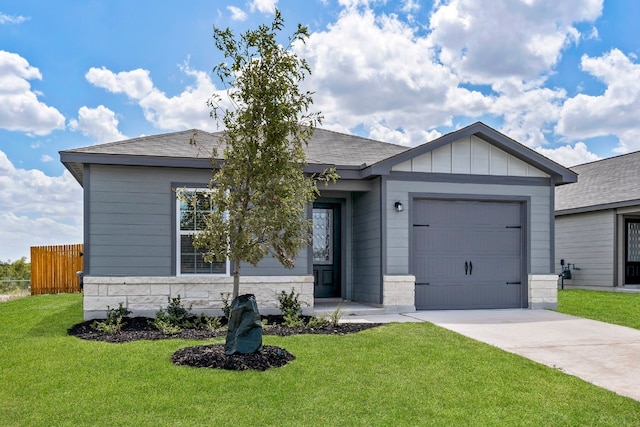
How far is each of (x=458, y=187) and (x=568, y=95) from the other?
621cm

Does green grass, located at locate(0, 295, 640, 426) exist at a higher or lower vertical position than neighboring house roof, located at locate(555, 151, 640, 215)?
lower

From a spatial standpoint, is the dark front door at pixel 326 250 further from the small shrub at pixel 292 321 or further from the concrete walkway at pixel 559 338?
the small shrub at pixel 292 321

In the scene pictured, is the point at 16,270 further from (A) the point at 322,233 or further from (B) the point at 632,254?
(B) the point at 632,254

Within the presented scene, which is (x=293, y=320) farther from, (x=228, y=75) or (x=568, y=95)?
(x=568, y=95)

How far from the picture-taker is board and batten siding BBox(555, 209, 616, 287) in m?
16.6

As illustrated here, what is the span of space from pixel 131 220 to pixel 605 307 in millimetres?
9479

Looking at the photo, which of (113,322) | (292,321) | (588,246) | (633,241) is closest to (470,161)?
(292,321)

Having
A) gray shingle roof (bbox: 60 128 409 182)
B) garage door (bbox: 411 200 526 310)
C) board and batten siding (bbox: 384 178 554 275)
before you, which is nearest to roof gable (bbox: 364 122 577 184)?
board and batten siding (bbox: 384 178 554 275)

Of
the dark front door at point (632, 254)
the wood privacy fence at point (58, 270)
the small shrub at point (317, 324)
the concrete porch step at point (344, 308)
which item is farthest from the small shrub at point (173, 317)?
the dark front door at point (632, 254)

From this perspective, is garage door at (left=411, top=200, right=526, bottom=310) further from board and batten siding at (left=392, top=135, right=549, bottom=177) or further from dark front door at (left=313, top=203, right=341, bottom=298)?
dark front door at (left=313, top=203, right=341, bottom=298)

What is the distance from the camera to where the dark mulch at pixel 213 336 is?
5992 mm

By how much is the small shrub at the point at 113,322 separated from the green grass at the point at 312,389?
0.98 meters

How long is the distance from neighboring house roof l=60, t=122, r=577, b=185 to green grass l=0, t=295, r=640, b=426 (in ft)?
10.9

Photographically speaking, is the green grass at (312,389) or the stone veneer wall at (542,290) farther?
the stone veneer wall at (542,290)
